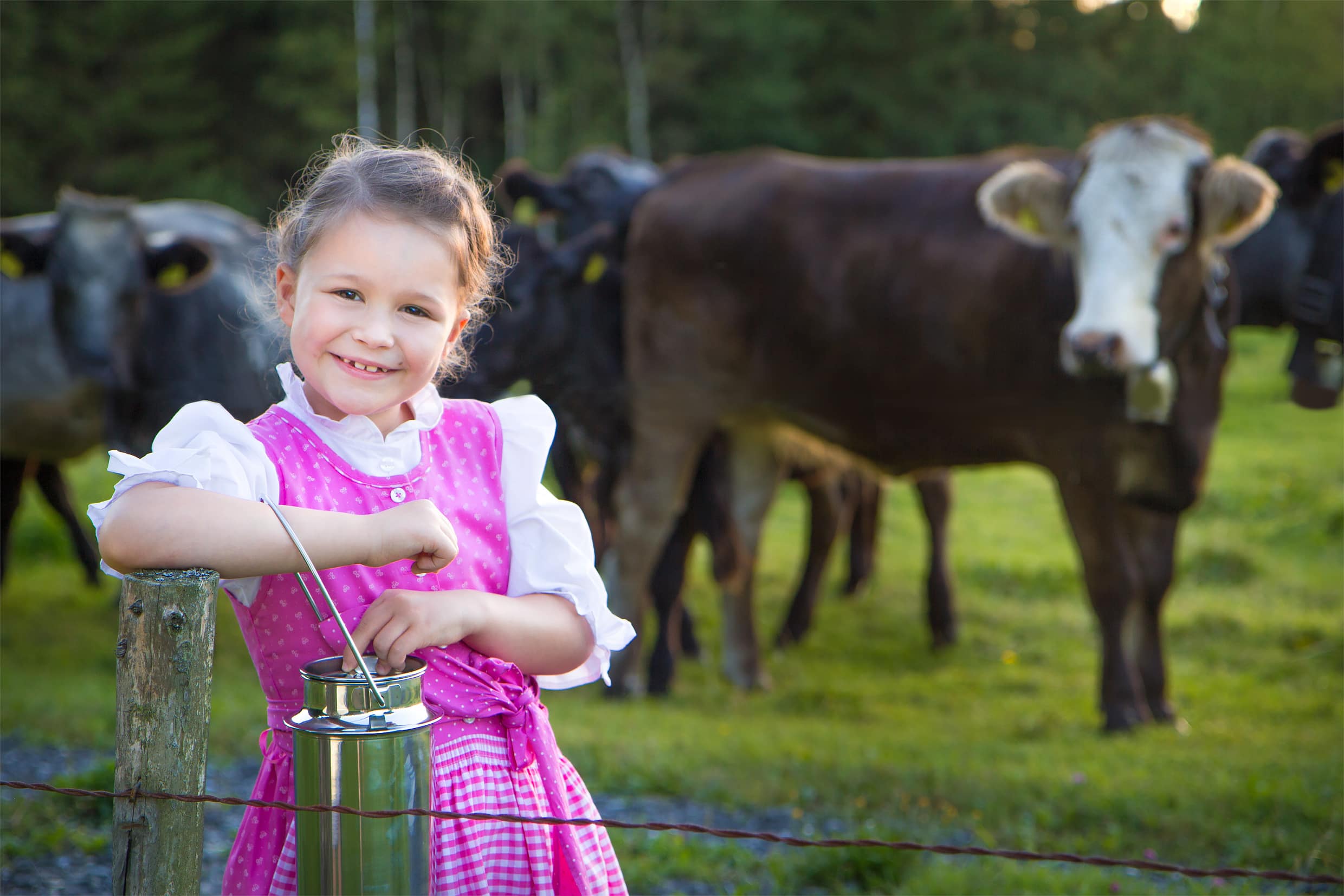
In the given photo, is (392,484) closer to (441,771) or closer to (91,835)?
(441,771)

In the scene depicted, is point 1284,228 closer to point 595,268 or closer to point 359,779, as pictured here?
point 595,268

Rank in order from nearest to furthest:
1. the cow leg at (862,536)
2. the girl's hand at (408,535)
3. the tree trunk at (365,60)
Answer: the girl's hand at (408,535)
the cow leg at (862,536)
the tree trunk at (365,60)

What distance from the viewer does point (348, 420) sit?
1510 millimetres

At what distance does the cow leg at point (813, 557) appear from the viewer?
6.26m

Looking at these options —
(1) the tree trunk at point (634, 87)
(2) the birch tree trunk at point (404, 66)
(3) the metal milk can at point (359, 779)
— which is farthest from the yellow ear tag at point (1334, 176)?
(2) the birch tree trunk at point (404, 66)

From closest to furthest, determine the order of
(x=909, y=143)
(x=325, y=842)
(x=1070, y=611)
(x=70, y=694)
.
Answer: (x=325, y=842)
(x=70, y=694)
(x=1070, y=611)
(x=909, y=143)

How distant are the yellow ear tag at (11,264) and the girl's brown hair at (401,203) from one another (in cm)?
457

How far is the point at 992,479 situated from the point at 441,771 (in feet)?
31.4

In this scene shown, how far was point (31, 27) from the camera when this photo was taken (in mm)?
20328

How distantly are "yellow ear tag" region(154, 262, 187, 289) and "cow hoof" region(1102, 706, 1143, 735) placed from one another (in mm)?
4283

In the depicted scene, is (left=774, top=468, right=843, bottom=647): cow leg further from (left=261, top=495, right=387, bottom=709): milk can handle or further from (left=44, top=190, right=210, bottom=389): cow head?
(left=261, top=495, right=387, bottom=709): milk can handle

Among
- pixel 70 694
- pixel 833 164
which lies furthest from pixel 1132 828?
pixel 70 694

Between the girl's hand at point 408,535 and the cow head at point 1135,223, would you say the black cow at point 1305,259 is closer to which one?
the cow head at point 1135,223

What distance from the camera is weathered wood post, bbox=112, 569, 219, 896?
52.3 inches
